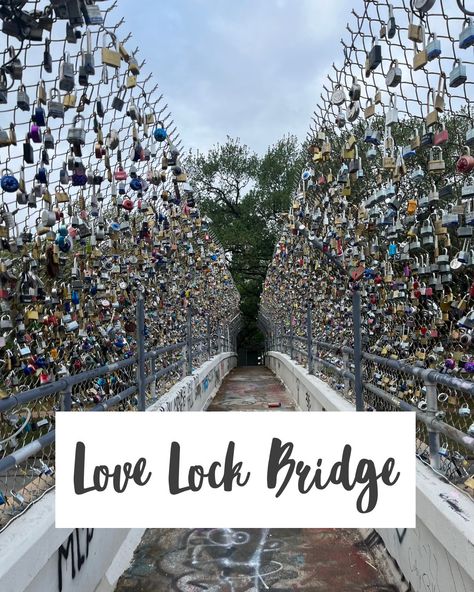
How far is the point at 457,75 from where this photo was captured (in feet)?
8.04

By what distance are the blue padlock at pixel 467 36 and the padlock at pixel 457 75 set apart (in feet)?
0.46

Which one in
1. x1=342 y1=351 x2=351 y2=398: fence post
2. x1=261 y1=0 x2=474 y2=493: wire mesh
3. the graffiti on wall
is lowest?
the graffiti on wall

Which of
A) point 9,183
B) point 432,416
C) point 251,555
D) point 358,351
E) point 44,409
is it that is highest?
point 9,183

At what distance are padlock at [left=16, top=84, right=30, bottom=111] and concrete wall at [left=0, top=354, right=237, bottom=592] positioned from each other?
1.90m

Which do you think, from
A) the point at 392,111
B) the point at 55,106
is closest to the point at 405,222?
the point at 392,111

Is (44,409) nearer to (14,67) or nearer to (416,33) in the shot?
(14,67)

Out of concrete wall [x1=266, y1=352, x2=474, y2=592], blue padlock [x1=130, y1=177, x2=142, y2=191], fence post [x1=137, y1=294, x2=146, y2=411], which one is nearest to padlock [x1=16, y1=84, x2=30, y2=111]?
blue padlock [x1=130, y1=177, x2=142, y2=191]

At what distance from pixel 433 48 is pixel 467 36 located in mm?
303

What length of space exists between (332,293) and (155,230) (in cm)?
222

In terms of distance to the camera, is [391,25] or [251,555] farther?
[251,555]

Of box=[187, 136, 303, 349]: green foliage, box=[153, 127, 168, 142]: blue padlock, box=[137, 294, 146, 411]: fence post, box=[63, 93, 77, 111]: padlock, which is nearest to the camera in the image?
box=[63, 93, 77, 111]: padlock

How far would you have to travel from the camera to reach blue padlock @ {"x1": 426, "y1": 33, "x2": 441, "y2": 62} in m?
2.52

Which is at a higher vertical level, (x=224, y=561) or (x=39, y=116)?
(x=39, y=116)

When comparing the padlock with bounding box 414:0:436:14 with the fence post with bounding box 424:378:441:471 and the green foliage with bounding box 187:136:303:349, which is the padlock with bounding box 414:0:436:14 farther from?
the green foliage with bounding box 187:136:303:349
